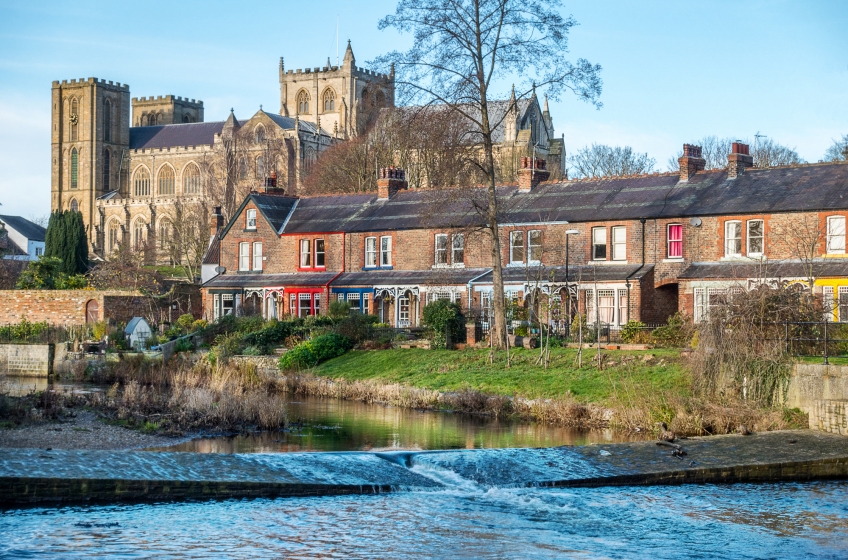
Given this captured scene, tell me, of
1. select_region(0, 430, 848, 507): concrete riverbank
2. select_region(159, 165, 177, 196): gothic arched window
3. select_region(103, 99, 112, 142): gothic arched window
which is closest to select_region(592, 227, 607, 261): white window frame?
select_region(0, 430, 848, 507): concrete riverbank

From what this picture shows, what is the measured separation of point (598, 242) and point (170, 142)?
318 ft

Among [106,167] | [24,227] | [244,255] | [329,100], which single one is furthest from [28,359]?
[106,167]

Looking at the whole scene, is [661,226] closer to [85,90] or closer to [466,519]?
[466,519]

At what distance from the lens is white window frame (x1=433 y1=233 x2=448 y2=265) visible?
4725 cm

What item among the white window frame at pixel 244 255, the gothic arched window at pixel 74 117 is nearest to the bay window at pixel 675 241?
the white window frame at pixel 244 255

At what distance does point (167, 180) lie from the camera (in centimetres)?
12669

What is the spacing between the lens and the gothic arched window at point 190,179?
122819mm

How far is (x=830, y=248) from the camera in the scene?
125ft

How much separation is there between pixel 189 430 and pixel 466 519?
10.4 m

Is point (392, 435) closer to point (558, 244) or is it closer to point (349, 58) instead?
point (558, 244)

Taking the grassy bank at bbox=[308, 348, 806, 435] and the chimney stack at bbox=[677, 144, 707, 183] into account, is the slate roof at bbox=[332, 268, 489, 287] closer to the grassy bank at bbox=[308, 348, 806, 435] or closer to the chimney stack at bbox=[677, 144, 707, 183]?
the grassy bank at bbox=[308, 348, 806, 435]

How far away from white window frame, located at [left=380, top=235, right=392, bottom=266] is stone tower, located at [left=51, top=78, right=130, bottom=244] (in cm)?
8966

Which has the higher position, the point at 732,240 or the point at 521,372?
the point at 732,240

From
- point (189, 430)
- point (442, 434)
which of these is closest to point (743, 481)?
point (442, 434)
